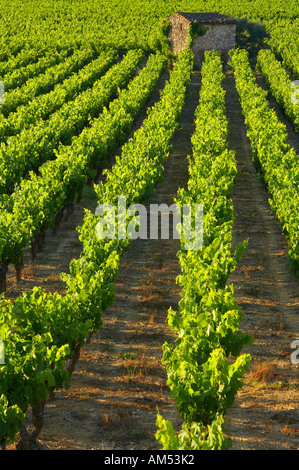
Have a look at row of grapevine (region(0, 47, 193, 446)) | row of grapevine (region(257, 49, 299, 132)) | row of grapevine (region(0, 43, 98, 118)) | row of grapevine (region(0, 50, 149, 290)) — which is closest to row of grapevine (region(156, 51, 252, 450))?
row of grapevine (region(0, 47, 193, 446))

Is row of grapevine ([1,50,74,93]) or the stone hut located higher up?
the stone hut

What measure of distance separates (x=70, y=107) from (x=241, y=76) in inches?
521

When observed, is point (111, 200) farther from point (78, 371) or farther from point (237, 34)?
point (237, 34)

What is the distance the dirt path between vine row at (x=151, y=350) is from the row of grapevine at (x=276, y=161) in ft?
4.03

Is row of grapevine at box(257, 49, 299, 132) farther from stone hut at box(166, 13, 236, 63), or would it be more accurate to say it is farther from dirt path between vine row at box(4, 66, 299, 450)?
dirt path between vine row at box(4, 66, 299, 450)

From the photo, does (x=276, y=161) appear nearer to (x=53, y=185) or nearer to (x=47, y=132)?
(x=53, y=185)

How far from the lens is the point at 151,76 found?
4172 cm

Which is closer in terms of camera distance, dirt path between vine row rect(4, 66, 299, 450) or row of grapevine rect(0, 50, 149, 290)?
dirt path between vine row rect(4, 66, 299, 450)

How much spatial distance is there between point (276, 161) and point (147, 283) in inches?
310

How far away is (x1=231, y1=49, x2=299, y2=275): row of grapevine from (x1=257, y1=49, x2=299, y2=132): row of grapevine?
1589 millimetres

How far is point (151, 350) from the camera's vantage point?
15148 millimetres

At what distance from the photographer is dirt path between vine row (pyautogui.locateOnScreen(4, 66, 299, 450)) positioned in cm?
1228

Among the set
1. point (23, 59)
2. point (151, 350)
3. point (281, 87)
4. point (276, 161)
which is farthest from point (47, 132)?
point (23, 59)

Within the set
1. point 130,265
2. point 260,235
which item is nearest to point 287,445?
point 130,265
